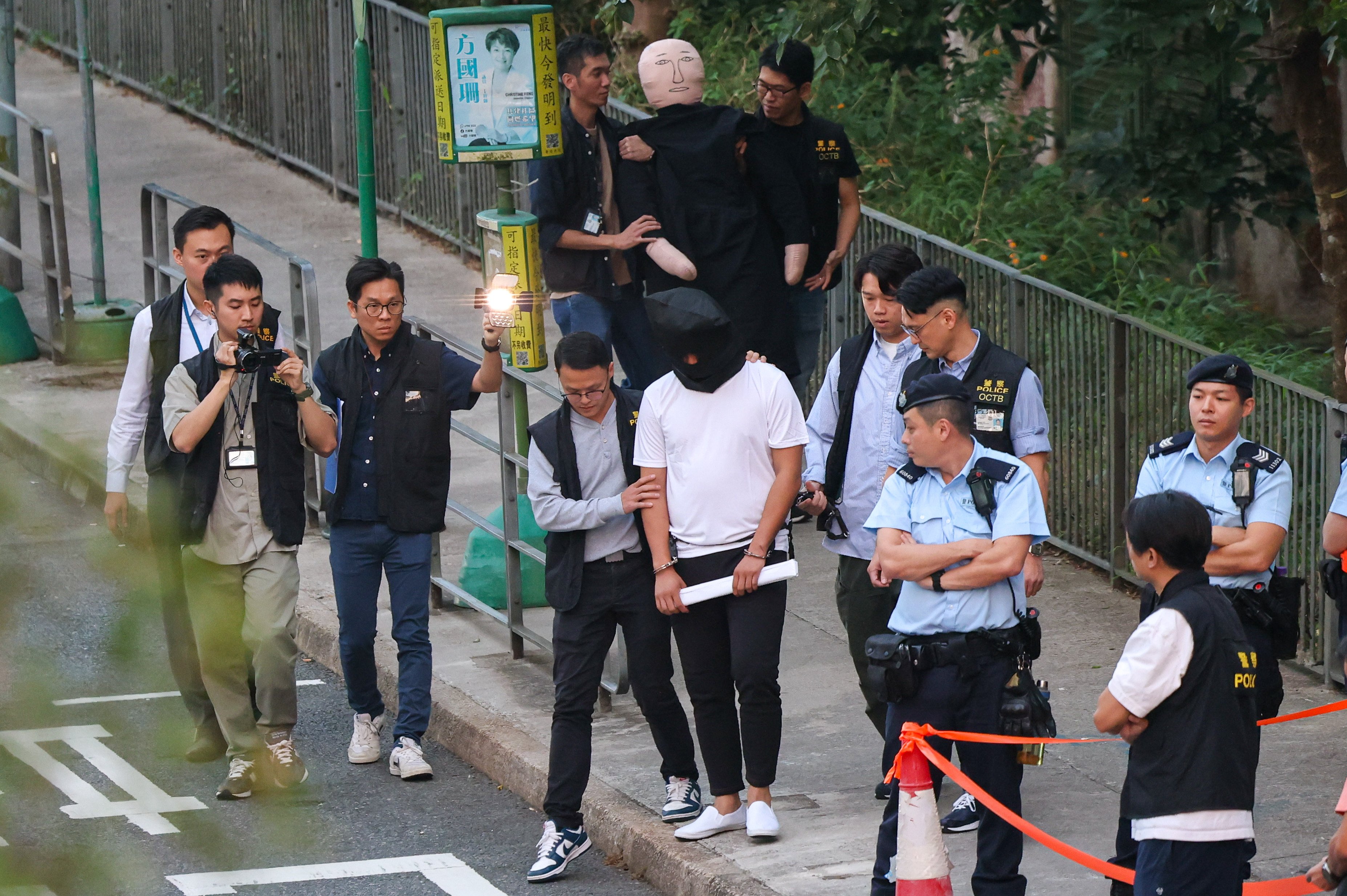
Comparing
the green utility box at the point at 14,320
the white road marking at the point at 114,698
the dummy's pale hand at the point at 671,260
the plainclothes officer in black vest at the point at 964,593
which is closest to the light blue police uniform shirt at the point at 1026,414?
the plainclothes officer in black vest at the point at 964,593

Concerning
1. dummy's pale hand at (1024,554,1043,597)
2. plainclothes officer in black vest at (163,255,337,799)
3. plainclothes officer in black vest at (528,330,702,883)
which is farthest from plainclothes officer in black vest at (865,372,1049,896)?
plainclothes officer in black vest at (163,255,337,799)

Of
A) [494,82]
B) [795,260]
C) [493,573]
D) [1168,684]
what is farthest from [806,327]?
[1168,684]

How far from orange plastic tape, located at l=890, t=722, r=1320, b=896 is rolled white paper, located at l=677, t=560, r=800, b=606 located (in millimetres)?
793

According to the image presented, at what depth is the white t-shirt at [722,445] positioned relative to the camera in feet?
17.5

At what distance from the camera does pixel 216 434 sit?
602 centimetres

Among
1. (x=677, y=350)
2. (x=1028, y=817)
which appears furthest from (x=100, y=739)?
(x=1028, y=817)

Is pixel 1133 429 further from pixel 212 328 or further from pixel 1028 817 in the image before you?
pixel 212 328

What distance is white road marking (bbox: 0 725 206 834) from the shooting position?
1678mm

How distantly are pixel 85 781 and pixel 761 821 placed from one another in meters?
3.49

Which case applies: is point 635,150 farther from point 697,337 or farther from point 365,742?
point 365,742

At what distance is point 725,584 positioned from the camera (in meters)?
5.31

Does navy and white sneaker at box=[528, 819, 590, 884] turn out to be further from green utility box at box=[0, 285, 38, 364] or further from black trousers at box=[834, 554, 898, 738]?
green utility box at box=[0, 285, 38, 364]

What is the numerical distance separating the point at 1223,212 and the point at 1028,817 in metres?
4.97

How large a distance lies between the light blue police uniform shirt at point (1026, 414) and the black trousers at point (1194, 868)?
4.90 feet
